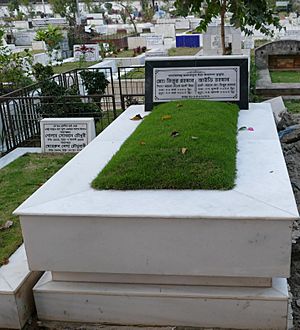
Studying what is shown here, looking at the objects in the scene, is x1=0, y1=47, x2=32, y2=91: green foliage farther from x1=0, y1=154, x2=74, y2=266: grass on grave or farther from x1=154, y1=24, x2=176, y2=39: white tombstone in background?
x1=154, y1=24, x2=176, y2=39: white tombstone in background

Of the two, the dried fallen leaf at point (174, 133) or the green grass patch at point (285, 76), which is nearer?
the dried fallen leaf at point (174, 133)

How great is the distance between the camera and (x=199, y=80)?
4.84 m

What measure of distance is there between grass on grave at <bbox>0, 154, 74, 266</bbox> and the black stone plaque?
129 cm

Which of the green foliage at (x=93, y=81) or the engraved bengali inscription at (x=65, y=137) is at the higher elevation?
the green foliage at (x=93, y=81)

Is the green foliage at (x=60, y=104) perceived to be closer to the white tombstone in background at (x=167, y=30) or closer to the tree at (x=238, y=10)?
the tree at (x=238, y=10)

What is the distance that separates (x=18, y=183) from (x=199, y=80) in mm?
2112

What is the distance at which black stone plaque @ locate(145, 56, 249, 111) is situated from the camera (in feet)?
15.8

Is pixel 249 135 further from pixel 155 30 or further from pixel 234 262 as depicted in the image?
pixel 155 30

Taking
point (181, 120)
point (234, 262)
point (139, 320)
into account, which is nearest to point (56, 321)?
point (139, 320)

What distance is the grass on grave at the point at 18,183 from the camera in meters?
3.18

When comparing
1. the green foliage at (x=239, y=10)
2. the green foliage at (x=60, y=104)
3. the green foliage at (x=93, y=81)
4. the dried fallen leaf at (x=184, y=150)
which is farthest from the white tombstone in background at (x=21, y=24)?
the dried fallen leaf at (x=184, y=150)

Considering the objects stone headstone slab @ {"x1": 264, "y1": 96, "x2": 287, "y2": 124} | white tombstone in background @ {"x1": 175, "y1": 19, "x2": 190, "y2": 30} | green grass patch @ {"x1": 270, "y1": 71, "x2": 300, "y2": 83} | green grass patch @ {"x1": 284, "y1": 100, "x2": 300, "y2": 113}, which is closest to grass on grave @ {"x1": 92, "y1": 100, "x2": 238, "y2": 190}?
stone headstone slab @ {"x1": 264, "y1": 96, "x2": 287, "y2": 124}

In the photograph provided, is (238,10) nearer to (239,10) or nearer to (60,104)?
(239,10)

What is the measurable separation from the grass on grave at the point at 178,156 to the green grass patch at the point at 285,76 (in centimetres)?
726
